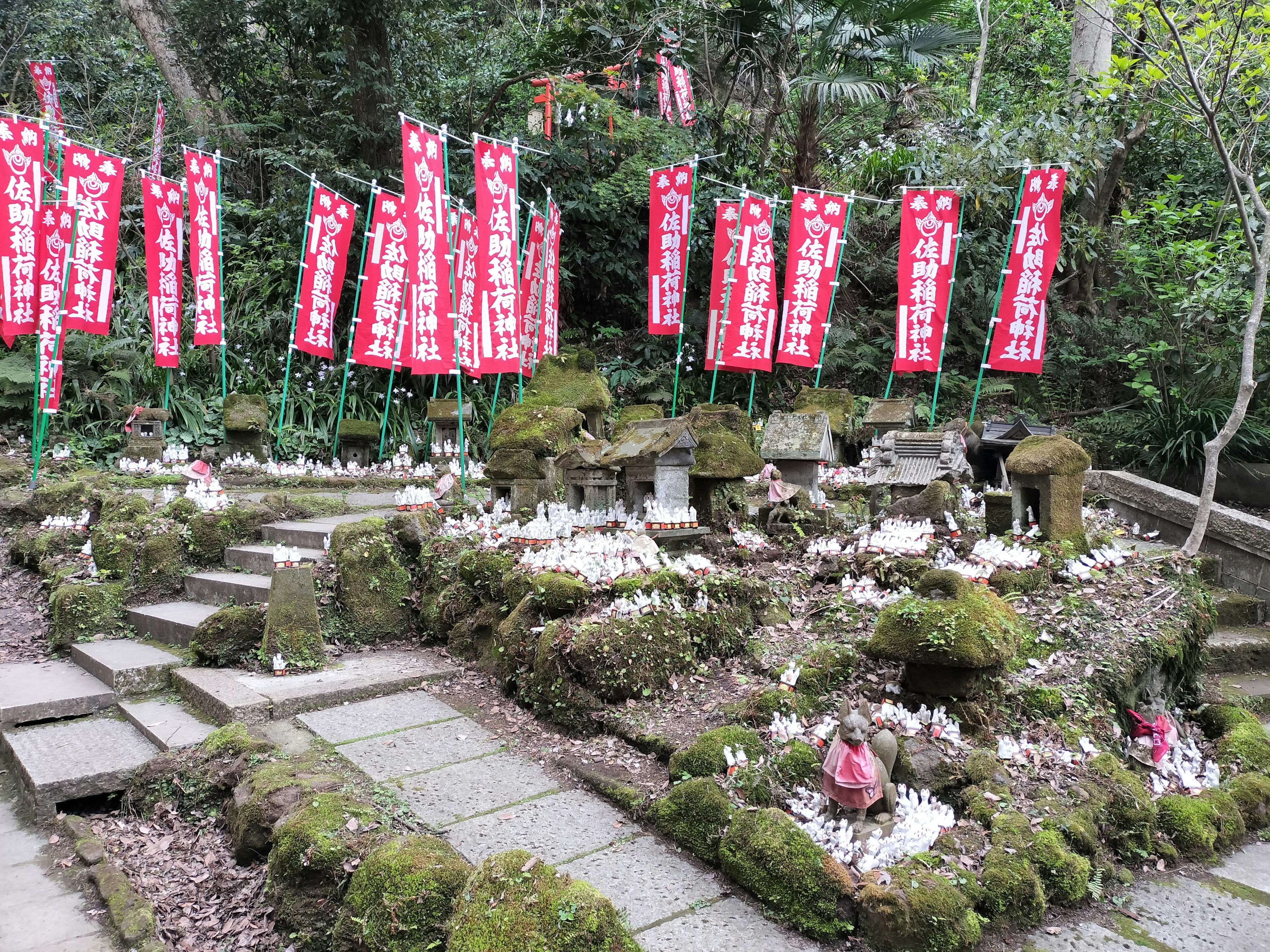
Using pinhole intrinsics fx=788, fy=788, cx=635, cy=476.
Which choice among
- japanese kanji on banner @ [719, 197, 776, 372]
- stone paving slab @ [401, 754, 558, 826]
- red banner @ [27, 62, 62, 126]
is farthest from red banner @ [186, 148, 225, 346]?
stone paving slab @ [401, 754, 558, 826]

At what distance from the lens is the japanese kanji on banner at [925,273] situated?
37.1ft

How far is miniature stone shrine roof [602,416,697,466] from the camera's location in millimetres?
6988

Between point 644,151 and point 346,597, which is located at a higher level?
point 644,151

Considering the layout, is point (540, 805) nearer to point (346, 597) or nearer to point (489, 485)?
point (346, 597)

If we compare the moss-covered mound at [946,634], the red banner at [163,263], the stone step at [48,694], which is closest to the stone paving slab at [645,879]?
the moss-covered mound at [946,634]

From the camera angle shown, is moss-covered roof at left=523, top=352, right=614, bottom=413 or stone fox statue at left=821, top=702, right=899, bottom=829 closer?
stone fox statue at left=821, top=702, right=899, bottom=829

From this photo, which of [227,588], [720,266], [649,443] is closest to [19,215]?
[227,588]

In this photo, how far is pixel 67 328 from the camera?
10.2 m

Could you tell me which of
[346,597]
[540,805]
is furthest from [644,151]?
[540,805]

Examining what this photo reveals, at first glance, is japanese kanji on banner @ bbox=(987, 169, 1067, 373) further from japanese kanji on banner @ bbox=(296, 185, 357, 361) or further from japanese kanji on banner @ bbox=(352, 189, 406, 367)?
japanese kanji on banner @ bbox=(296, 185, 357, 361)

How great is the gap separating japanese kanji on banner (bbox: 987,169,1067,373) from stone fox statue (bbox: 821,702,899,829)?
9232mm

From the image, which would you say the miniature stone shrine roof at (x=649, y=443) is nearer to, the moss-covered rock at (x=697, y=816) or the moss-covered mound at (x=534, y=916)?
the moss-covered rock at (x=697, y=816)

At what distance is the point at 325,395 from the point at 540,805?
458 inches

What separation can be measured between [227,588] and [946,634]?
581 cm
